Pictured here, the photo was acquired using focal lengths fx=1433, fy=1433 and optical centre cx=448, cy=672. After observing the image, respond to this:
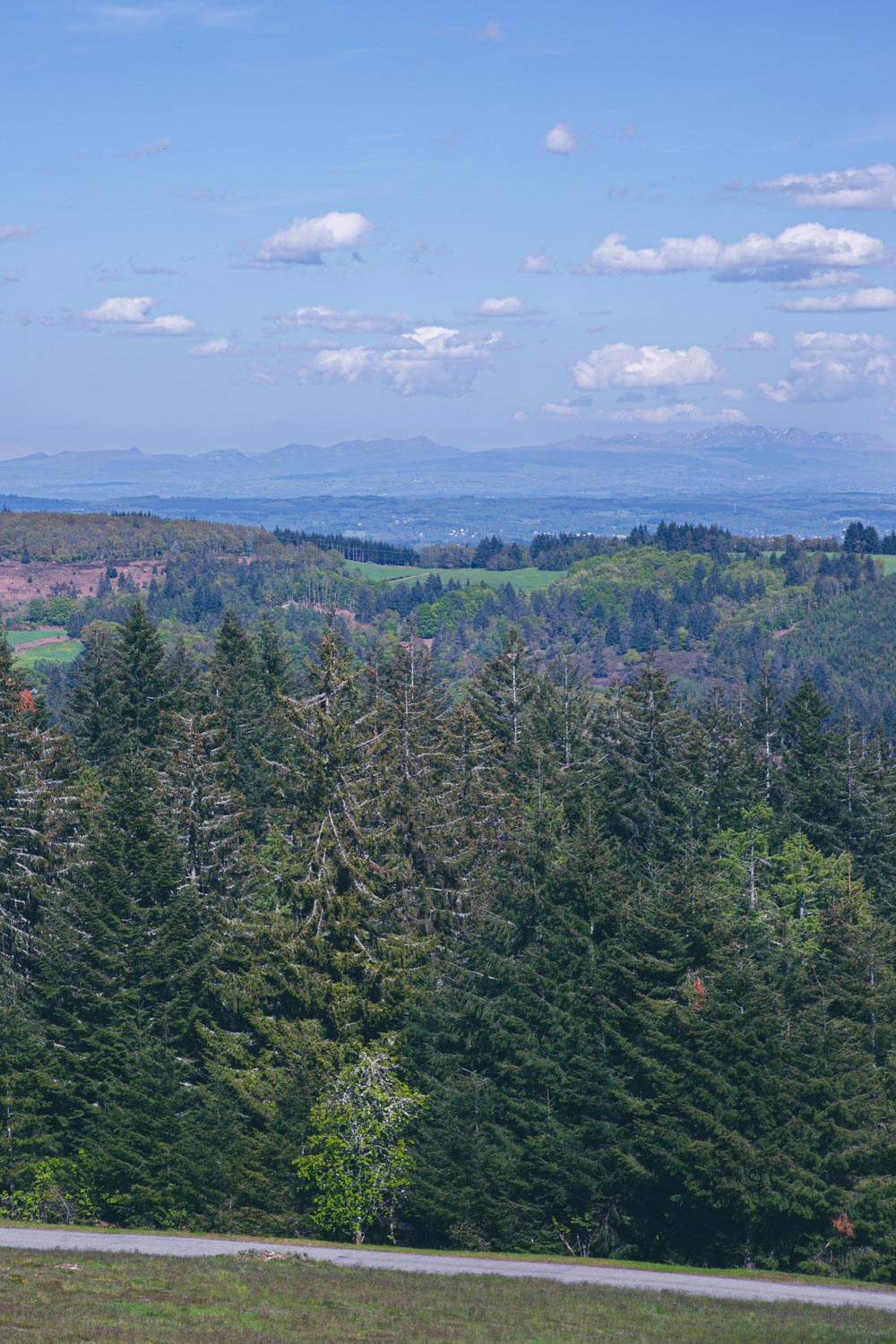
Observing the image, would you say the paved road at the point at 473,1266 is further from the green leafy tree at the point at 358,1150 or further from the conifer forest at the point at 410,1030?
the conifer forest at the point at 410,1030

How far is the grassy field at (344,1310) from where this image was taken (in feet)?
84.8

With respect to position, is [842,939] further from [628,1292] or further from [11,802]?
[11,802]

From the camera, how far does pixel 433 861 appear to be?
161ft

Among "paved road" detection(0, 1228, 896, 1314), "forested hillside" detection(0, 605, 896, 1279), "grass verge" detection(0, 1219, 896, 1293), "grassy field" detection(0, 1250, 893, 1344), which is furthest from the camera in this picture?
"forested hillside" detection(0, 605, 896, 1279)

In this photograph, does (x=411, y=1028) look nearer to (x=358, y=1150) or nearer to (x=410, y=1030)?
(x=410, y=1030)

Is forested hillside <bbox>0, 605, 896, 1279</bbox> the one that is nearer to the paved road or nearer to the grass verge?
the grass verge

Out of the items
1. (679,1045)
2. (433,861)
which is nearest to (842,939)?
(679,1045)

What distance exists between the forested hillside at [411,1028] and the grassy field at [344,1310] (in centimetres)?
890

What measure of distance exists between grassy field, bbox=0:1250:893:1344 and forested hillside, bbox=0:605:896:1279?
8.90m

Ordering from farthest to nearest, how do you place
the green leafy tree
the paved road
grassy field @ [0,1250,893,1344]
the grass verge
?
the green leafy tree, the grass verge, the paved road, grassy field @ [0,1250,893,1344]

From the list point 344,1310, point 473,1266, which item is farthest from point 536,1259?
point 344,1310

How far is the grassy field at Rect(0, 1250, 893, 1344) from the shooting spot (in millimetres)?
25859

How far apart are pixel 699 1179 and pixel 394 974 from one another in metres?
10.4

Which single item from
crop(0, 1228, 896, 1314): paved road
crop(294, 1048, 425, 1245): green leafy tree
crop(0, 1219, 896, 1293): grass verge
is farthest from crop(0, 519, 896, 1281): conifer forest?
crop(0, 1228, 896, 1314): paved road
